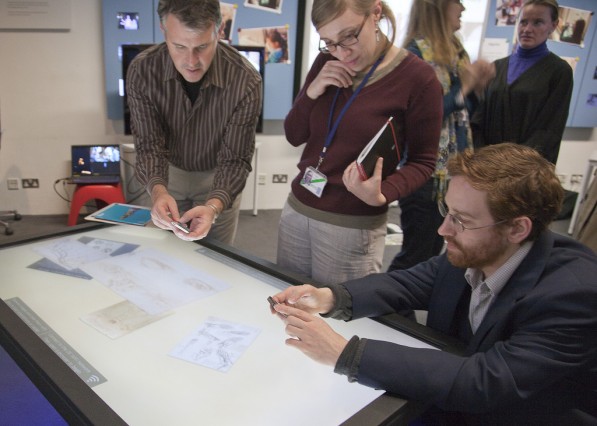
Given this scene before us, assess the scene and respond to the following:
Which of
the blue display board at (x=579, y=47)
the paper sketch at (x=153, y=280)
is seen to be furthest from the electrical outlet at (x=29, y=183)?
the blue display board at (x=579, y=47)

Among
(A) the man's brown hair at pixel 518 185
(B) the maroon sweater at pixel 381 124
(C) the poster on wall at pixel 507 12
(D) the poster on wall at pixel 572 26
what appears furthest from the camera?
(D) the poster on wall at pixel 572 26

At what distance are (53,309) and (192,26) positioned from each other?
865mm

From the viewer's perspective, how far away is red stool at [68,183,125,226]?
3502 mm

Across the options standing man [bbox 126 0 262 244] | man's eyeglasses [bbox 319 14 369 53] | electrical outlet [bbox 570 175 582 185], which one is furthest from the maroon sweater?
electrical outlet [bbox 570 175 582 185]

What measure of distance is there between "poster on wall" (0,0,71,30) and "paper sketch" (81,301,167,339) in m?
3.19

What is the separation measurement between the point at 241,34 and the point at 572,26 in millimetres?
3201

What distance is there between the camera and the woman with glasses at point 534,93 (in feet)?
7.18

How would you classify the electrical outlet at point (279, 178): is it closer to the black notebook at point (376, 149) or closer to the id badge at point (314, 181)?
the id badge at point (314, 181)

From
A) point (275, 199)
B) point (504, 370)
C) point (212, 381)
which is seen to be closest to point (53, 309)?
point (212, 381)

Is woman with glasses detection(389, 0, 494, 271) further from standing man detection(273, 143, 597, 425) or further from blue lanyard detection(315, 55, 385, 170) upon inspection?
standing man detection(273, 143, 597, 425)

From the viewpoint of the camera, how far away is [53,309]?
1188mm

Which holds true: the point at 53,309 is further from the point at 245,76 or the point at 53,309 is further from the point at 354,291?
the point at 245,76

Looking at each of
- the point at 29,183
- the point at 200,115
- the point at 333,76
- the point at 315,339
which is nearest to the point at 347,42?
the point at 333,76

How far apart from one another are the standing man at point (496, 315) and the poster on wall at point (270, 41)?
10.7 ft
